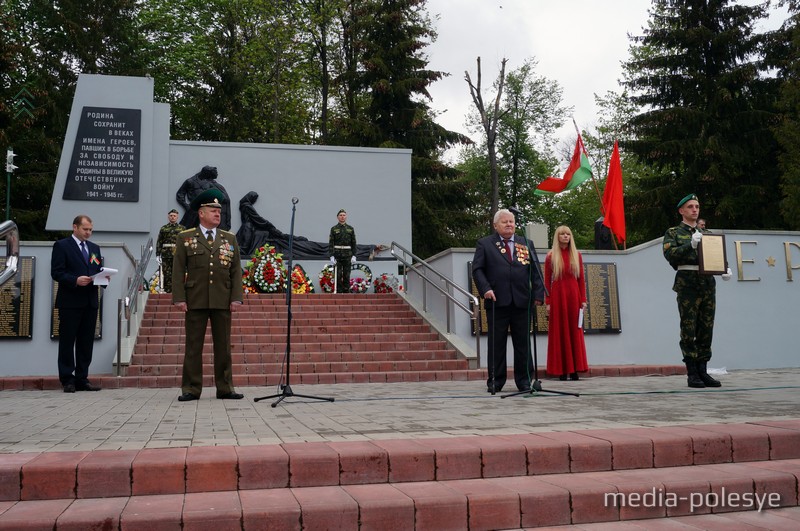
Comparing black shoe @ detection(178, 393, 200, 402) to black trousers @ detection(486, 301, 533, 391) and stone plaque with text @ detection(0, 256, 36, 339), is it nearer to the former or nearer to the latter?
black trousers @ detection(486, 301, 533, 391)

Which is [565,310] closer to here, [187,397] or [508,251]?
[508,251]

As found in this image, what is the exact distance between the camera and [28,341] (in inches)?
398

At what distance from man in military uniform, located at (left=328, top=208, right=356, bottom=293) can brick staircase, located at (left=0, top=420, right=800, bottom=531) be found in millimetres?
11033

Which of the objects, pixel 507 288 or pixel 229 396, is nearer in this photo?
pixel 229 396

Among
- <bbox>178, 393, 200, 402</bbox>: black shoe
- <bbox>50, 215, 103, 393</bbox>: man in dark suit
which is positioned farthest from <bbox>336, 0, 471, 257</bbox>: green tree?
<bbox>178, 393, 200, 402</bbox>: black shoe

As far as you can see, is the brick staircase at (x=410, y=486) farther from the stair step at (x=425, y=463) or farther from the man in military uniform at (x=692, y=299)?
the man in military uniform at (x=692, y=299)

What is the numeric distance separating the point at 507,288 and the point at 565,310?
2.43 metres

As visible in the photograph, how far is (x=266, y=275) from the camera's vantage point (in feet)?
51.1

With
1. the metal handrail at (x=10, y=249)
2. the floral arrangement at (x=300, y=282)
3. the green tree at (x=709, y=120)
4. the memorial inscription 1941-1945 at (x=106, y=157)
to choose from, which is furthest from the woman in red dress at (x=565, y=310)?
the green tree at (x=709, y=120)

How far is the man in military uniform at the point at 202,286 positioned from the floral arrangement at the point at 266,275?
27.3ft

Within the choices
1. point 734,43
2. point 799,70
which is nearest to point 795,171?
point 799,70

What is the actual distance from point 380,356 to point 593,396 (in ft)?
14.1

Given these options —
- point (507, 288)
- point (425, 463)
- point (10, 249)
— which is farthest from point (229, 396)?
point (425, 463)

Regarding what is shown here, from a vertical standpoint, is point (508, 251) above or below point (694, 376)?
above
